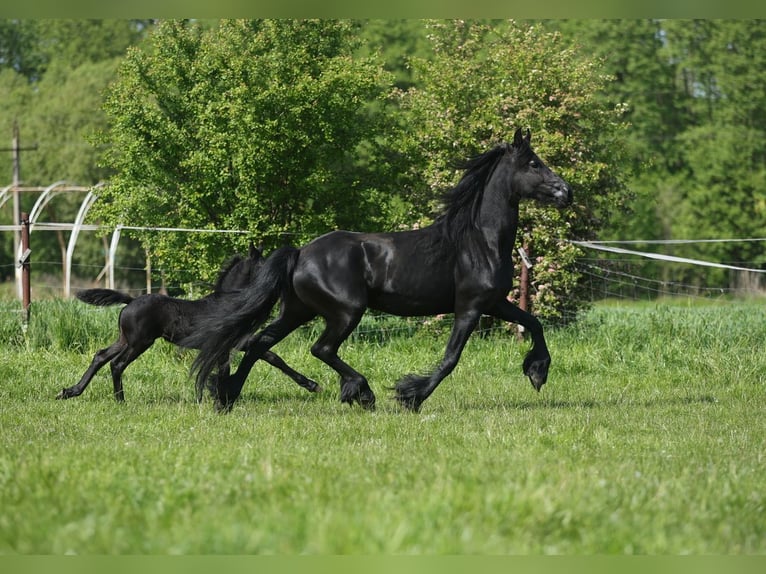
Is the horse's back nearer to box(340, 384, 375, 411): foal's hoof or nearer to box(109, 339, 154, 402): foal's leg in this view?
box(340, 384, 375, 411): foal's hoof

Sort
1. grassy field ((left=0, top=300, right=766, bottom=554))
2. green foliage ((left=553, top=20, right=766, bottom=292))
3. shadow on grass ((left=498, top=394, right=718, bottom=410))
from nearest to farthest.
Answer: grassy field ((left=0, top=300, right=766, bottom=554)) → shadow on grass ((left=498, top=394, right=718, bottom=410)) → green foliage ((left=553, top=20, right=766, bottom=292))

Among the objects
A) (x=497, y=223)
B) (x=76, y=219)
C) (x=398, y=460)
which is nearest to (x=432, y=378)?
(x=497, y=223)

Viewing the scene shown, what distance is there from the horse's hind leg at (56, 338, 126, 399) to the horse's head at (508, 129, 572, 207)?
4.06 meters

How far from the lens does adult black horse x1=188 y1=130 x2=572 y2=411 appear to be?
30.3 feet

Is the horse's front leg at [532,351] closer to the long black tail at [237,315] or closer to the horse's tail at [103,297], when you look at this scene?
the long black tail at [237,315]

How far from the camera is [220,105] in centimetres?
1858

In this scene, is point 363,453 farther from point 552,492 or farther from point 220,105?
point 220,105

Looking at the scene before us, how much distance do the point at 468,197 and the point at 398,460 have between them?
12.2 ft

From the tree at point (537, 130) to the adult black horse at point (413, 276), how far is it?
7.56 metres

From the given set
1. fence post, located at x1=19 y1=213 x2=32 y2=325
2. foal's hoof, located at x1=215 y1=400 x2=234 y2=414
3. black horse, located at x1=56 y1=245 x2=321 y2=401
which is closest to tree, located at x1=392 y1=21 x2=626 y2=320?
fence post, located at x1=19 y1=213 x2=32 y2=325

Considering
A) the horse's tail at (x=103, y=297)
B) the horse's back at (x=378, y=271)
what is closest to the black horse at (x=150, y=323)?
the horse's tail at (x=103, y=297)

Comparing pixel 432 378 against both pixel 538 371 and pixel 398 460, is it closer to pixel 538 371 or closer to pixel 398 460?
pixel 538 371

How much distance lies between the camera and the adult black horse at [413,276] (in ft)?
30.3

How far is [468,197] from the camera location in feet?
30.9
